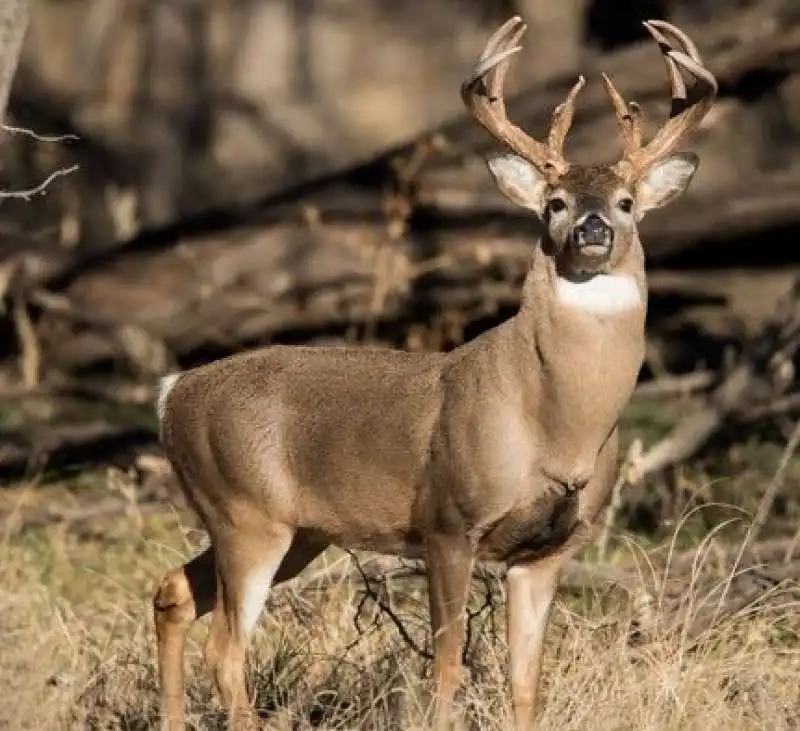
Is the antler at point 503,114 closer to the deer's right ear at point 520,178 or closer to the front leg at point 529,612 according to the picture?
the deer's right ear at point 520,178

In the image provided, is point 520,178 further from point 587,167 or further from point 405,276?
point 405,276

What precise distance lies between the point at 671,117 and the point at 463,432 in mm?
1107

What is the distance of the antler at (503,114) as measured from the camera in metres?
7.10

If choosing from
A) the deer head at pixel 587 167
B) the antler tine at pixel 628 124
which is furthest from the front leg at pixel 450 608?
the antler tine at pixel 628 124

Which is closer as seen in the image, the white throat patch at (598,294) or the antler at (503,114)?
the white throat patch at (598,294)

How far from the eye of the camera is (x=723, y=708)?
6879mm

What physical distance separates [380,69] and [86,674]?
67.8 feet

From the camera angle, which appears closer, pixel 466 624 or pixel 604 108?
pixel 466 624

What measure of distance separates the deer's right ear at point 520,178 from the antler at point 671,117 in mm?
240

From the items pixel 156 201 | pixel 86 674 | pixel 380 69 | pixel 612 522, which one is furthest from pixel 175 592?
pixel 380 69

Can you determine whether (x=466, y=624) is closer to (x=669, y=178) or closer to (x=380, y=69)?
(x=669, y=178)

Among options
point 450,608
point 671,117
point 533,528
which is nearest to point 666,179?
point 671,117

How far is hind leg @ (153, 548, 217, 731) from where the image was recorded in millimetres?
7176

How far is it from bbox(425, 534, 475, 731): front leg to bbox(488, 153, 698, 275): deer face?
0.78 metres
